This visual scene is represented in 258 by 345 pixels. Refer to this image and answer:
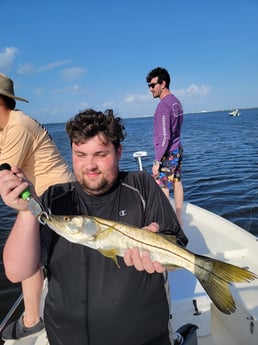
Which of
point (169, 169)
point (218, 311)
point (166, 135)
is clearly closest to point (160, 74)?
point (166, 135)

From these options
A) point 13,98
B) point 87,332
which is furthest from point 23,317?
point 13,98

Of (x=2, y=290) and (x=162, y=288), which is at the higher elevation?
(x=162, y=288)

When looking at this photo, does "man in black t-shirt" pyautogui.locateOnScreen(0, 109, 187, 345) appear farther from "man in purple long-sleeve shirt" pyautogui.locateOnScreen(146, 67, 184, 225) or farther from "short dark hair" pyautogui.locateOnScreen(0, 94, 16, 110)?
A: "man in purple long-sleeve shirt" pyautogui.locateOnScreen(146, 67, 184, 225)

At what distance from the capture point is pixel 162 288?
2.16 m

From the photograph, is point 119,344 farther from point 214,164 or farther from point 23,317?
point 214,164

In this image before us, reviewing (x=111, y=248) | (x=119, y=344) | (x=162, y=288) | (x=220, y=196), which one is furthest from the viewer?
(x=220, y=196)

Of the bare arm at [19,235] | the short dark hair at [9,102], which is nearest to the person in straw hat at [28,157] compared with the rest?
the short dark hair at [9,102]

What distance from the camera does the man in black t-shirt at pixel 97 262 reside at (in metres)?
1.92

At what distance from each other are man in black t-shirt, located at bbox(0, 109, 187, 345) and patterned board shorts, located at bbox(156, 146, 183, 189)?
348cm

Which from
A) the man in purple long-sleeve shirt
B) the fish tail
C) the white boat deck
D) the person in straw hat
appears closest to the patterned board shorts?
the man in purple long-sleeve shirt

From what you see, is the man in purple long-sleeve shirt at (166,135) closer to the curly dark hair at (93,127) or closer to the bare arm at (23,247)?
the curly dark hair at (93,127)

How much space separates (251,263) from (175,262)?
2537mm

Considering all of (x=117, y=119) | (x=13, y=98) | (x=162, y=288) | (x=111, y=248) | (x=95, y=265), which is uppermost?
(x=13, y=98)

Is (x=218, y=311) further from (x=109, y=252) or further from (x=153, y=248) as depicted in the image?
(x=109, y=252)
